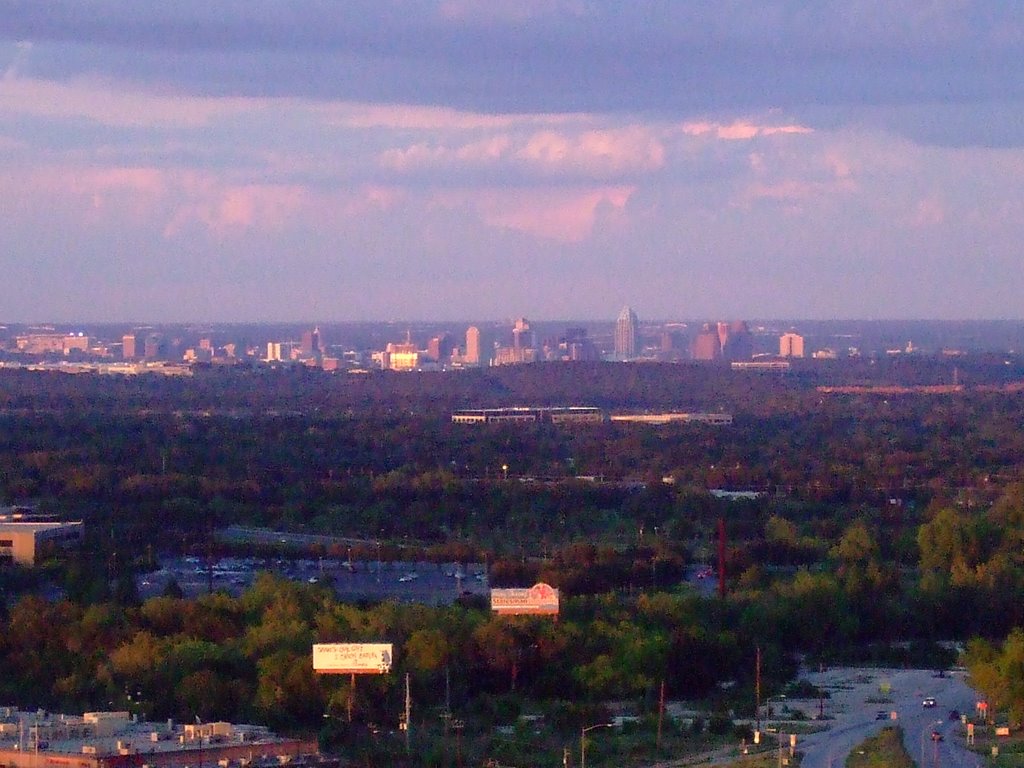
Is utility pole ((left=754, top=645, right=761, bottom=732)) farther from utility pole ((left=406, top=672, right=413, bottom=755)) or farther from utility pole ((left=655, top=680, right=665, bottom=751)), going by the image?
utility pole ((left=406, top=672, right=413, bottom=755))

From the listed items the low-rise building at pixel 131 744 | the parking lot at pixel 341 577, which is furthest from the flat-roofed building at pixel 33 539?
the low-rise building at pixel 131 744

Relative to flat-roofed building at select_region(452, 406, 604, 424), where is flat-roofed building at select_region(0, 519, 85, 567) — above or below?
A: above

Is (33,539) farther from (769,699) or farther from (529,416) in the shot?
(529,416)

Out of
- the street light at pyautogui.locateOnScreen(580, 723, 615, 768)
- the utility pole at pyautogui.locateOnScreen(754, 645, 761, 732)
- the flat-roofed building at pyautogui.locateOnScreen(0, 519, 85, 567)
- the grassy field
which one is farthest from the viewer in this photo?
the flat-roofed building at pyautogui.locateOnScreen(0, 519, 85, 567)

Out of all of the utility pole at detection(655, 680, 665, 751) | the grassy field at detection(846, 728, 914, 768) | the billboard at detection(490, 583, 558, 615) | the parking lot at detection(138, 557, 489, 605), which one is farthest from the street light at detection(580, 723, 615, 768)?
the parking lot at detection(138, 557, 489, 605)

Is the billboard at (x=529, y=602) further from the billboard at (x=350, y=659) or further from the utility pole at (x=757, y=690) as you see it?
the billboard at (x=350, y=659)

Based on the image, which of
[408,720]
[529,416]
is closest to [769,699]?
[408,720]

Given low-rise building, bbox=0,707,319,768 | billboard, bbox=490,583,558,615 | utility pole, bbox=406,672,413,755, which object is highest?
billboard, bbox=490,583,558,615

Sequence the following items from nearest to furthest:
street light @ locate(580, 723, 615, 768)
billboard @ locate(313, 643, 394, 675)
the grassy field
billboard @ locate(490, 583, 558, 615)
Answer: the grassy field
street light @ locate(580, 723, 615, 768)
billboard @ locate(313, 643, 394, 675)
billboard @ locate(490, 583, 558, 615)

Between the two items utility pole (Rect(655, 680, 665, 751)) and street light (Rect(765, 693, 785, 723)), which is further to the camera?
street light (Rect(765, 693, 785, 723))
